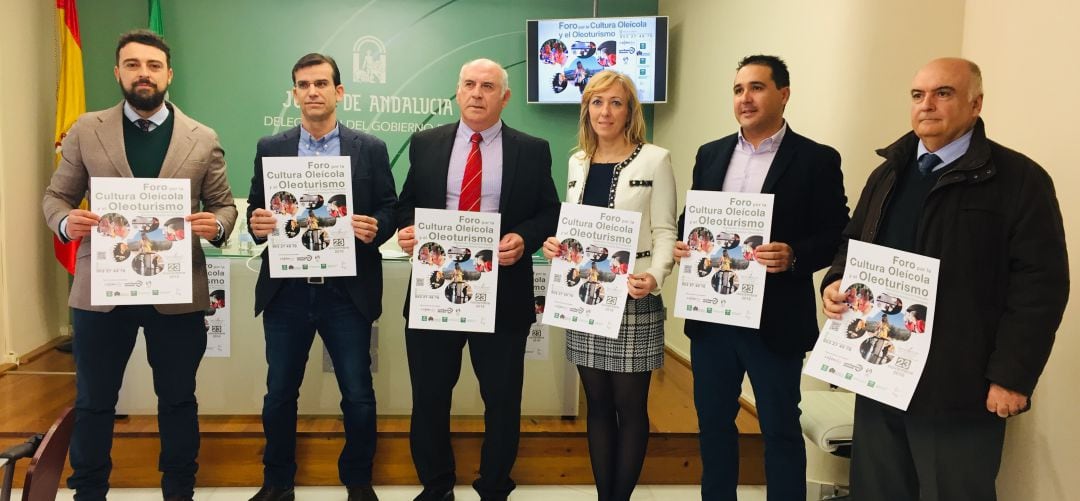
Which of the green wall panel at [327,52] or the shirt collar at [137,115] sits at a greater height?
the green wall panel at [327,52]

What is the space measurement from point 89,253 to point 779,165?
2227 mm

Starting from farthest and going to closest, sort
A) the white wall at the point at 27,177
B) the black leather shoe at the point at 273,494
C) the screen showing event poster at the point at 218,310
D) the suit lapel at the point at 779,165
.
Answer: the white wall at the point at 27,177 < the screen showing event poster at the point at 218,310 < the black leather shoe at the point at 273,494 < the suit lapel at the point at 779,165

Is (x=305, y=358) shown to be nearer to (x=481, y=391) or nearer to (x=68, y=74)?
(x=481, y=391)

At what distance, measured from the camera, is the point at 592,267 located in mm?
2203

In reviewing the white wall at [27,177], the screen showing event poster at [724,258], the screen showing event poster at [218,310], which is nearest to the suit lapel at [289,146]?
the screen showing event poster at [218,310]

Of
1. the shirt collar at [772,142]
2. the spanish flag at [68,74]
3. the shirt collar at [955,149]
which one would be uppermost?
the spanish flag at [68,74]

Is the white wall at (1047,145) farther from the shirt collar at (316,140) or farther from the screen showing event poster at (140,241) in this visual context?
the screen showing event poster at (140,241)

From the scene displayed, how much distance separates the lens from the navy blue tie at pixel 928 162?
179cm

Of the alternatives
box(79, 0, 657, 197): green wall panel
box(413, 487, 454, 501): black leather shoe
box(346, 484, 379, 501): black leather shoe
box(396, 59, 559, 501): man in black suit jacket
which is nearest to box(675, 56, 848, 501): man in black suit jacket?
box(396, 59, 559, 501): man in black suit jacket

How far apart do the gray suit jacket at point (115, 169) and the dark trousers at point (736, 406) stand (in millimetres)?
1711

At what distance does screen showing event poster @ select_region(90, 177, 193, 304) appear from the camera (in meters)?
2.21

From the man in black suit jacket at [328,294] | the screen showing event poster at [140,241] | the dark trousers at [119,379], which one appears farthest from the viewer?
the man in black suit jacket at [328,294]

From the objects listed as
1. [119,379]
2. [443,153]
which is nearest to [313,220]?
[443,153]

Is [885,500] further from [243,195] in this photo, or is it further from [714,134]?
[243,195]
